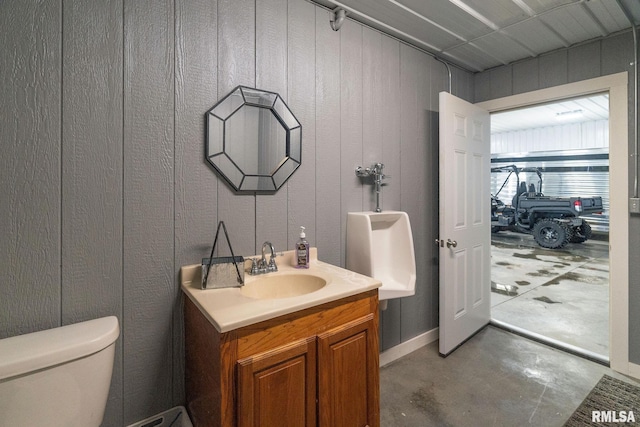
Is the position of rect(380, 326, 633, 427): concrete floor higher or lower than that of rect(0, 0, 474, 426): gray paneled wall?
lower

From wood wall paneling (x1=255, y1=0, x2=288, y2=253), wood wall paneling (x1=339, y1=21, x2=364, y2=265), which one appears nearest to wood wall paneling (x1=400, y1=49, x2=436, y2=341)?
wood wall paneling (x1=339, y1=21, x2=364, y2=265)

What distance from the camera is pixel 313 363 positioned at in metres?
1.14

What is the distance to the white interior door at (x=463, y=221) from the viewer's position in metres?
2.24

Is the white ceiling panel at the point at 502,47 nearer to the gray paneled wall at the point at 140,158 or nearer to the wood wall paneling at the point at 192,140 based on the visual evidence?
the gray paneled wall at the point at 140,158

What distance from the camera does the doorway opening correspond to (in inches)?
118

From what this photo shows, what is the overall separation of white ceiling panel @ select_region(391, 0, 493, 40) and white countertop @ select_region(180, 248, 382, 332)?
1632 millimetres

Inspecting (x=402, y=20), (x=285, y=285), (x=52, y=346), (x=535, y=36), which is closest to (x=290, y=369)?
(x=285, y=285)

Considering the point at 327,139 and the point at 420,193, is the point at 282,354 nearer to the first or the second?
the point at 327,139

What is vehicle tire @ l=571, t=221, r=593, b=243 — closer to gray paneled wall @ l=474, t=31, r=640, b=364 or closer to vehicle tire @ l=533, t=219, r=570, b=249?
vehicle tire @ l=533, t=219, r=570, b=249

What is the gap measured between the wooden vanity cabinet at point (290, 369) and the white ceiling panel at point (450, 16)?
1.69 meters

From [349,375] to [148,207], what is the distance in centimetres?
113

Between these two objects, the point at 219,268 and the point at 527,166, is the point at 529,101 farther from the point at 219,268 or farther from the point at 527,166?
the point at 527,166

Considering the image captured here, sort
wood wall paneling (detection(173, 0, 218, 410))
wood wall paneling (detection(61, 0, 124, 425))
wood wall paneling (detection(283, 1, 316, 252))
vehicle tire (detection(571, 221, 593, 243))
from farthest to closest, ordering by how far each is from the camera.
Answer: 1. vehicle tire (detection(571, 221, 593, 243))
2. wood wall paneling (detection(283, 1, 316, 252))
3. wood wall paneling (detection(173, 0, 218, 410))
4. wood wall paneling (detection(61, 0, 124, 425))

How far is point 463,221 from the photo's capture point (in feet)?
7.93
